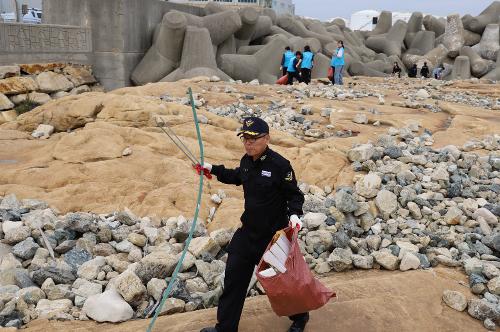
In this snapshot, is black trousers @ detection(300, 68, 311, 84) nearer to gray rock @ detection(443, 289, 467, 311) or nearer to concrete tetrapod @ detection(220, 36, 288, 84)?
concrete tetrapod @ detection(220, 36, 288, 84)

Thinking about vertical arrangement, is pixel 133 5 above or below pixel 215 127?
above

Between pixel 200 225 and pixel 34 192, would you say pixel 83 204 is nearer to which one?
pixel 34 192

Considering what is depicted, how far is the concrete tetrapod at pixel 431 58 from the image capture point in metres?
21.1

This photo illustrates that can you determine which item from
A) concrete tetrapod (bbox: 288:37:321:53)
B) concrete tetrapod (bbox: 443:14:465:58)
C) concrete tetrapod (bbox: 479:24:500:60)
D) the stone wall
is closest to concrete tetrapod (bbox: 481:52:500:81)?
concrete tetrapod (bbox: 479:24:500:60)

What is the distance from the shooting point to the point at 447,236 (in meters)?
3.87

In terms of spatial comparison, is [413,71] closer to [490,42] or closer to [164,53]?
[490,42]

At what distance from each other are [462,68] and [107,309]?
66.8 ft

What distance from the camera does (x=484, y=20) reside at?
2330 cm

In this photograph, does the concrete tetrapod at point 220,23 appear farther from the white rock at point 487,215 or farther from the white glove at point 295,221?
the white glove at point 295,221

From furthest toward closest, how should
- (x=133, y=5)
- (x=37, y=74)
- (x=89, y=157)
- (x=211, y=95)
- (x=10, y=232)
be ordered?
(x=133, y=5), (x=37, y=74), (x=211, y=95), (x=89, y=157), (x=10, y=232)

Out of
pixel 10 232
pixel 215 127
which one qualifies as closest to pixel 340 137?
→ pixel 215 127

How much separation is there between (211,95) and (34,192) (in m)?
4.49

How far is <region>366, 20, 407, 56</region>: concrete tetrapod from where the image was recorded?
873 inches

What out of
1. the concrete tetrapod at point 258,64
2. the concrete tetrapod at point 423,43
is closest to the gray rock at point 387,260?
the concrete tetrapod at point 258,64
